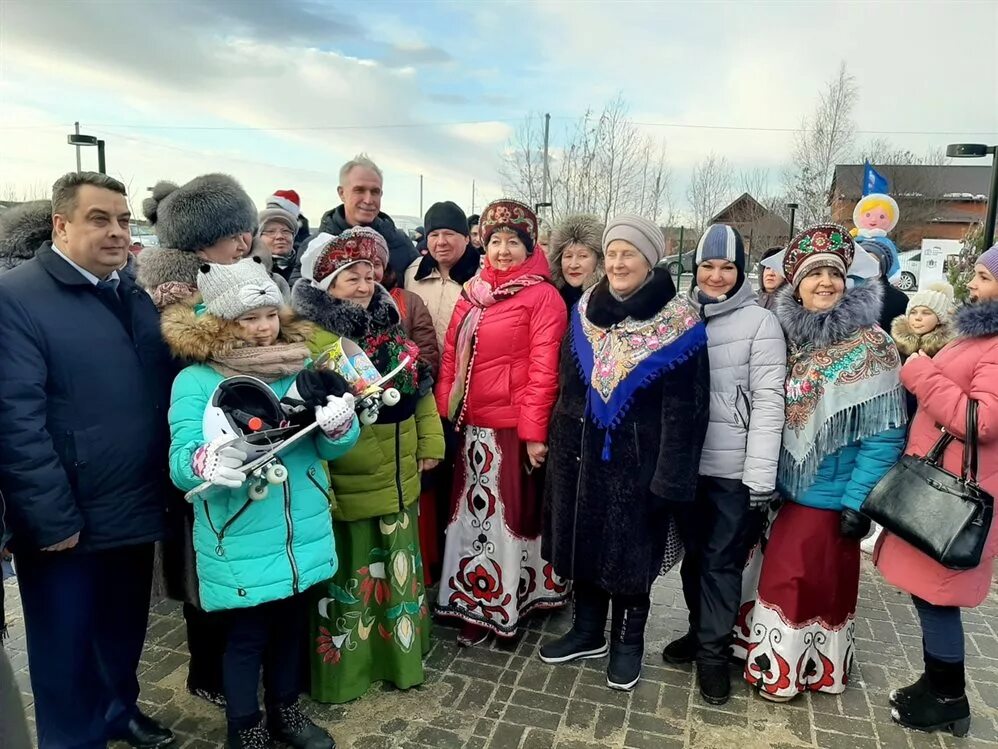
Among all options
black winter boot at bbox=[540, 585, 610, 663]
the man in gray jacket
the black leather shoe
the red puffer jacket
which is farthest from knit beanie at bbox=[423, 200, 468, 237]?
the black leather shoe

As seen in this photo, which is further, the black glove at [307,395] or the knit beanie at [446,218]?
the knit beanie at [446,218]

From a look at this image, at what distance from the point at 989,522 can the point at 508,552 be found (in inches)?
83.7

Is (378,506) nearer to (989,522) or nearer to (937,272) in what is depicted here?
(989,522)

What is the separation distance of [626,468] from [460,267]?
67.9 inches

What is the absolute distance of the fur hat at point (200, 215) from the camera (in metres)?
2.88

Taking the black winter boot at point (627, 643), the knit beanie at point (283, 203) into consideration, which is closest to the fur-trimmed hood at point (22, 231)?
the knit beanie at point (283, 203)

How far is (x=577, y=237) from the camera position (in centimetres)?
410

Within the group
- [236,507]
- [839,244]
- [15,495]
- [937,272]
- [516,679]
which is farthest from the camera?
[937,272]

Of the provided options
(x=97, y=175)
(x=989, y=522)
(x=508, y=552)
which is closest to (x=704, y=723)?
(x=508, y=552)

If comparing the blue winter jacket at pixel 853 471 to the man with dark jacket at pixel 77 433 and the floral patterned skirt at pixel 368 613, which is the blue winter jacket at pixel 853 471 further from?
the man with dark jacket at pixel 77 433

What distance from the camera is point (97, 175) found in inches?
97.7

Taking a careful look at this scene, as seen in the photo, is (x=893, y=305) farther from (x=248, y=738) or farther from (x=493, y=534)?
(x=248, y=738)

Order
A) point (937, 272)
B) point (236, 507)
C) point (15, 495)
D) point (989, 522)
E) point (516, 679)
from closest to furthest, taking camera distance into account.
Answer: point (15, 495), point (236, 507), point (989, 522), point (516, 679), point (937, 272)

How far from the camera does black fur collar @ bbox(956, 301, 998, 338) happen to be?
2.76 meters
